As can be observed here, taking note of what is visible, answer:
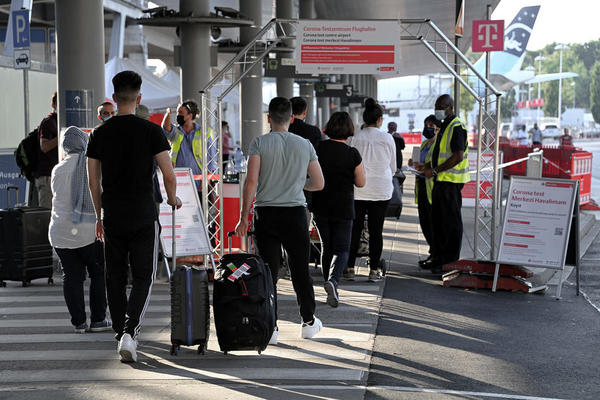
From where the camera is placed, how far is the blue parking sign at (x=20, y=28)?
13742 mm

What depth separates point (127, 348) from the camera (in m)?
6.84

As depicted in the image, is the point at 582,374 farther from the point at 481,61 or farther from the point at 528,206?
the point at 481,61

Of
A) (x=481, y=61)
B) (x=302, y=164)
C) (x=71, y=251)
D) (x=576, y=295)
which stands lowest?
(x=576, y=295)

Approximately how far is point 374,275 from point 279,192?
3.63m

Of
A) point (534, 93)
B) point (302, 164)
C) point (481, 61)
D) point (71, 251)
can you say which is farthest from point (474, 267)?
point (534, 93)

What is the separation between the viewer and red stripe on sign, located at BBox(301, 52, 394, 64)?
36.7ft

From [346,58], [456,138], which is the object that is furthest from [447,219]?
[346,58]

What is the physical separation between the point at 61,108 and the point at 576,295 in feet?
20.7

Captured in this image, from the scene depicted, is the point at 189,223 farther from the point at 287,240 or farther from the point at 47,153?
the point at 287,240

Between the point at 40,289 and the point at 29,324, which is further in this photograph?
the point at 40,289

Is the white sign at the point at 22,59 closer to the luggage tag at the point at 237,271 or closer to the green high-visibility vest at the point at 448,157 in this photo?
the green high-visibility vest at the point at 448,157

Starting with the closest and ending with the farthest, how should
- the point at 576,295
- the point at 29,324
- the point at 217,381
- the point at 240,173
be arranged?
the point at 217,381 < the point at 29,324 < the point at 576,295 < the point at 240,173

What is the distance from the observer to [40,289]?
34.8 feet

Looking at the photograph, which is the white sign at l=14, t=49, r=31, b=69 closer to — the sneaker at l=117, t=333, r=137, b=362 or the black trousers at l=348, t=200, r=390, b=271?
the black trousers at l=348, t=200, r=390, b=271
